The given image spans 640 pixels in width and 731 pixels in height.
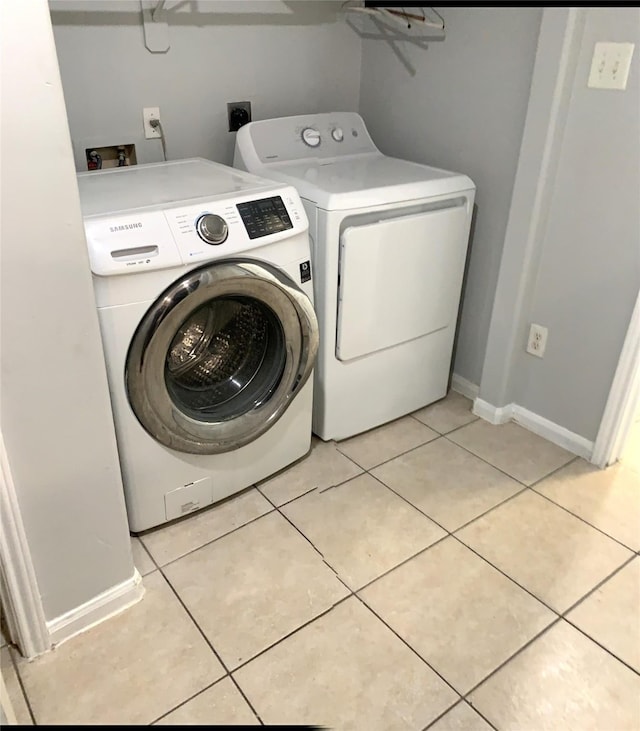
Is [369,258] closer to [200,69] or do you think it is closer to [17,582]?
[200,69]

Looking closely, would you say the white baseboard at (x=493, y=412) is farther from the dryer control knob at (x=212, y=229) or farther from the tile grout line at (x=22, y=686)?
the tile grout line at (x=22, y=686)

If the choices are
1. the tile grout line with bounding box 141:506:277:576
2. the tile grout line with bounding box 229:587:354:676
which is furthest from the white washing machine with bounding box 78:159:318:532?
the tile grout line with bounding box 229:587:354:676

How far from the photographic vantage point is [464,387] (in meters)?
2.47

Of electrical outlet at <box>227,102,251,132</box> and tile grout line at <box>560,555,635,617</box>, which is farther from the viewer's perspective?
electrical outlet at <box>227,102,251,132</box>

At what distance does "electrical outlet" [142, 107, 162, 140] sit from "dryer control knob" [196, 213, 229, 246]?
2.39ft

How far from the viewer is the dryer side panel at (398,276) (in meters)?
1.84

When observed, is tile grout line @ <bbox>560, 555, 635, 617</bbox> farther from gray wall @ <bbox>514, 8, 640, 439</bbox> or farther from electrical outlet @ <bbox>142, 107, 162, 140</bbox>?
electrical outlet @ <bbox>142, 107, 162, 140</bbox>

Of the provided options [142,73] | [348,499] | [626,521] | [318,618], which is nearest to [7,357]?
[318,618]

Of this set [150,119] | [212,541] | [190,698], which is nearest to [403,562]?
[212,541]

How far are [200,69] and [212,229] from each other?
2.89 feet

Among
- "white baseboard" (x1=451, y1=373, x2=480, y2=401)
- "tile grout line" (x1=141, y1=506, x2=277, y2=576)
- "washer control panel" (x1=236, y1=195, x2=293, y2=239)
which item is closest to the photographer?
"washer control panel" (x1=236, y1=195, x2=293, y2=239)

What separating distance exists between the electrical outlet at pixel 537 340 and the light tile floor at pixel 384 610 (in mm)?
377

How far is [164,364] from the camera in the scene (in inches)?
61.4

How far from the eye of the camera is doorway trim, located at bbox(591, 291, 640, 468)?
189 cm
